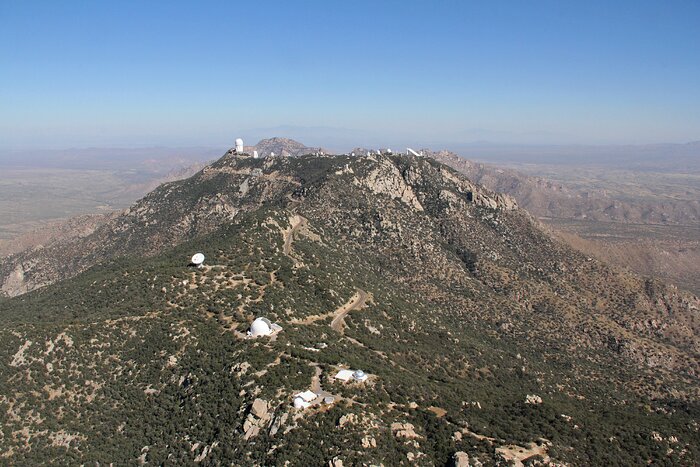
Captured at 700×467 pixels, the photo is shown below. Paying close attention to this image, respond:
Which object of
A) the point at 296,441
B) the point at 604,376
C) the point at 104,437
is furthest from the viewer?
the point at 604,376

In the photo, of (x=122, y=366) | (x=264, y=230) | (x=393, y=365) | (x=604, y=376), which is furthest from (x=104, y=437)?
(x=604, y=376)

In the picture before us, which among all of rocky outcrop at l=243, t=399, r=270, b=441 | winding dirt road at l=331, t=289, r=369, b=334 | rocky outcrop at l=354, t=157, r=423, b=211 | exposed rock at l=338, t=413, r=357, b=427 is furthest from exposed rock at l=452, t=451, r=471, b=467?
rocky outcrop at l=354, t=157, r=423, b=211

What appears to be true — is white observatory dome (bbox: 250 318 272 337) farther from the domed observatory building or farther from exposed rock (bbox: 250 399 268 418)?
exposed rock (bbox: 250 399 268 418)

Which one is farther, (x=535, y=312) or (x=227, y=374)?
(x=535, y=312)

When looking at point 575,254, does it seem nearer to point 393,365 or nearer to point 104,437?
point 393,365

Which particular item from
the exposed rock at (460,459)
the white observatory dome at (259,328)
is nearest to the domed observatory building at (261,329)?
the white observatory dome at (259,328)

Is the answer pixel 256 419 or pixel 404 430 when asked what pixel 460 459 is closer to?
pixel 404 430
